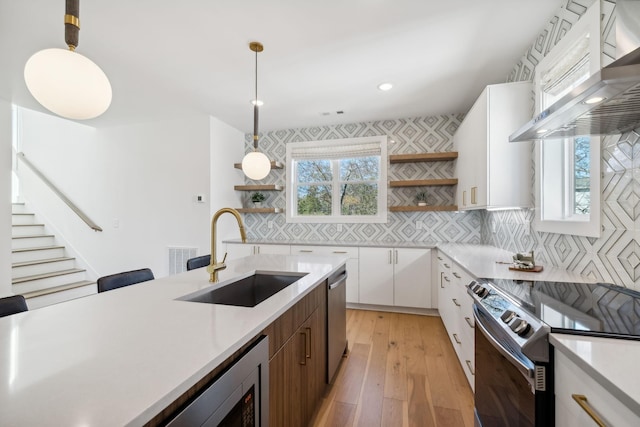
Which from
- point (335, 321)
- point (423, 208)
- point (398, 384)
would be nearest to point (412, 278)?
point (423, 208)

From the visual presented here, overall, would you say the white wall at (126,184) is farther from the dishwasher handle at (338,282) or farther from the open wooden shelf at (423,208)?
the open wooden shelf at (423,208)

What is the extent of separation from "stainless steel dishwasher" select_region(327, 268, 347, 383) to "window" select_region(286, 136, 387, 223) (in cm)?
198

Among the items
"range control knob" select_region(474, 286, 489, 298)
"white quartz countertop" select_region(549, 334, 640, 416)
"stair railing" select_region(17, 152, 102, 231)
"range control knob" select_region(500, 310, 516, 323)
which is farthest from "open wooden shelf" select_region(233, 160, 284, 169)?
"white quartz countertop" select_region(549, 334, 640, 416)

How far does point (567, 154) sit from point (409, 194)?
83.3 inches

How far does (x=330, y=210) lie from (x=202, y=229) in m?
1.88

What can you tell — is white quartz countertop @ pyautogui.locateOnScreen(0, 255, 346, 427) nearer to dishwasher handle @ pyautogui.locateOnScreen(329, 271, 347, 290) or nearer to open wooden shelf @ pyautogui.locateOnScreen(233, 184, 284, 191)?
dishwasher handle @ pyautogui.locateOnScreen(329, 271, 347, 290)

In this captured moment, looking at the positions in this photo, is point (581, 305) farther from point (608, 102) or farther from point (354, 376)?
point (354, 376)

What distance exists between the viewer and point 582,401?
0.73 m

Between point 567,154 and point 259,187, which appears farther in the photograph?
point 259,187

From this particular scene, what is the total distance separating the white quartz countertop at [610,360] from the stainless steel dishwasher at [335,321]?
132 centimetres

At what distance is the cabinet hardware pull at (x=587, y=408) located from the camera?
0.67 m

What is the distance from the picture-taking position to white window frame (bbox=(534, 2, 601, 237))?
149cm

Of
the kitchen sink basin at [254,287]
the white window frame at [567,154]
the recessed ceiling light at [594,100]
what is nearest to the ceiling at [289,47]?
the white window frame at [567,154]

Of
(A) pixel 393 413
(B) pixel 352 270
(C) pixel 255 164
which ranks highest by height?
(C) pixel 255 164
